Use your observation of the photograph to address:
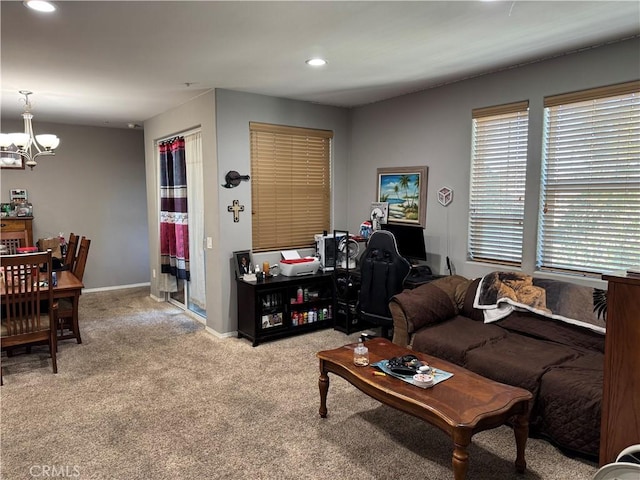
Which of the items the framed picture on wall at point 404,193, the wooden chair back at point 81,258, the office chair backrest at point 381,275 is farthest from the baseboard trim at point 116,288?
the office chair backrest at point 381,275

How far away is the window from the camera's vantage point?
15.5 ft

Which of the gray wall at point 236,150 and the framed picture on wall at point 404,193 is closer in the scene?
the gray wall at point 236,150

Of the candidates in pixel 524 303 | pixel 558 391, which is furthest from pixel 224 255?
pixel 558 391

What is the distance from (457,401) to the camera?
2186mm

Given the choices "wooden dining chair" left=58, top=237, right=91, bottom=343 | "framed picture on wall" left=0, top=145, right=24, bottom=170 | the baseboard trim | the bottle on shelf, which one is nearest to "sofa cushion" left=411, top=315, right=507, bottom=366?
the bottle on shelf

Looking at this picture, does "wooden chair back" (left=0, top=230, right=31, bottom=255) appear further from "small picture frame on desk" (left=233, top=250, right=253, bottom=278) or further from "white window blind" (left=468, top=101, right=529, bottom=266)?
"white window blind" (left=468, top=101, right=529, bottom=266)

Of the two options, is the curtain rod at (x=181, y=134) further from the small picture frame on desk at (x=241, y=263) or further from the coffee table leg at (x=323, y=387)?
the coffee table leg at (x=323, y=387)

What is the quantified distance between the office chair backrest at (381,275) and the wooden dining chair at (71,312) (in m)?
2.89

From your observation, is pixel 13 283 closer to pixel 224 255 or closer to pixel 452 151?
pixel 224 255

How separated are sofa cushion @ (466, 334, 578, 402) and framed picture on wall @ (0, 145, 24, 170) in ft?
21.0

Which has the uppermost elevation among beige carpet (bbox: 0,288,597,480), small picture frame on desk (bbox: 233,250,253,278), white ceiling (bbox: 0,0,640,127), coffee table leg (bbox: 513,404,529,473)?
white ceiling (bbox: 0,0,640,127)

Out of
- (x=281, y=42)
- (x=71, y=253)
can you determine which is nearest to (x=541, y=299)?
(x=281, y=42)

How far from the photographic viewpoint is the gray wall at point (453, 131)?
3.23 m

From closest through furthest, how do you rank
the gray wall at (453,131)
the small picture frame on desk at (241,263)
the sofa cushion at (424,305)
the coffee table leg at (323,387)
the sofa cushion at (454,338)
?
the coffee table leg at (323,387) < the sofa cushion at (454,338) < the gray wall at (453,131) < the sofa cushion at (424,305) < the small picture frame on desk at (241,263)
